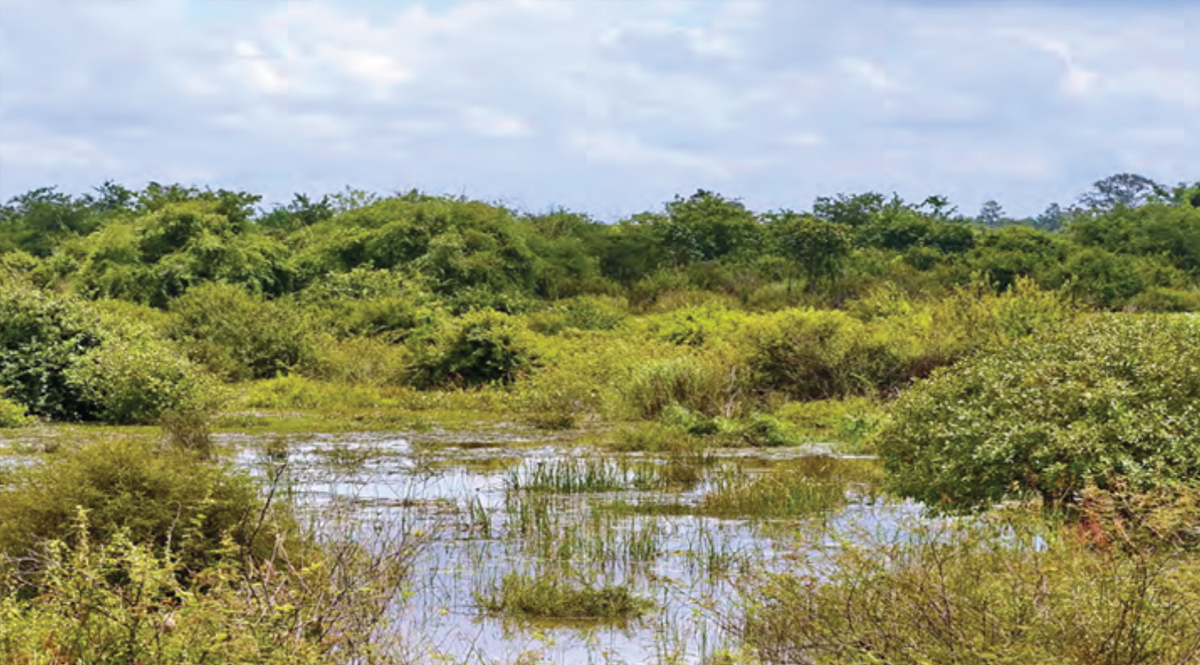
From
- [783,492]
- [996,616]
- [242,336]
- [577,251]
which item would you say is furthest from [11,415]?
[577,251]

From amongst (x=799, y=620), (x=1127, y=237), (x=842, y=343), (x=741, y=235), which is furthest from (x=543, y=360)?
(x=1127, y=237)

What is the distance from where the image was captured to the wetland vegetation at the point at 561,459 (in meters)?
6.33

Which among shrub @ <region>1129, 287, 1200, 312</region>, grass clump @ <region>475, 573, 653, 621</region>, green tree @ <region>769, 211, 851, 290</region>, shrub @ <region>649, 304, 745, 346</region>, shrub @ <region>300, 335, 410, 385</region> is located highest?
green tree @ <region>769, 211, 851, 290</region>

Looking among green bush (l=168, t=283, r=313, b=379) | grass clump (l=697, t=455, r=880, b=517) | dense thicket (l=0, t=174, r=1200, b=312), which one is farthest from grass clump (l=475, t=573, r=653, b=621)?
dense thicket (l=0, t=174, r=1200, b=312)

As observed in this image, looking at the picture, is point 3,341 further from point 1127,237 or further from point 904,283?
point 1127,237

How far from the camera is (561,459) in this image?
55.7 feet

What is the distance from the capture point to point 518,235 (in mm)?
43406

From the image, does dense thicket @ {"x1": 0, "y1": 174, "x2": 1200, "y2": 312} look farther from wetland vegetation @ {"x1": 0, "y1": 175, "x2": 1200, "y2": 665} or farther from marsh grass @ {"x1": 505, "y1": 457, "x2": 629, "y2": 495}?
marsh grass @ {"x1": 505, "y1": 457, "x2": 629, "y2": 495}

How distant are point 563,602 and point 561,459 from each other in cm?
797

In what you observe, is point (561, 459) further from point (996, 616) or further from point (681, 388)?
point (996, 616)

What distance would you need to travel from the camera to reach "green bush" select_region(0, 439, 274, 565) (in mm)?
8508

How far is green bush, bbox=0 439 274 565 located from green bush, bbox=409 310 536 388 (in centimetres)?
1730

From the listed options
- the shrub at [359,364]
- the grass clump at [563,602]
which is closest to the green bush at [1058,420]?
the grass clump at [563,602]

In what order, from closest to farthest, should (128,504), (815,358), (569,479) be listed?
(128,504) → (569,479) → (815,358)
